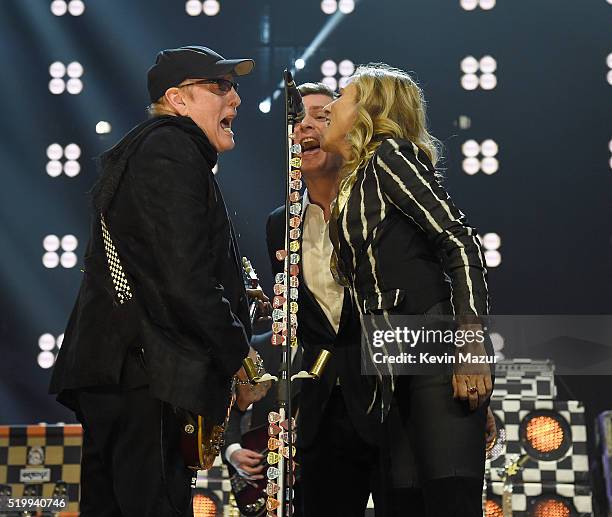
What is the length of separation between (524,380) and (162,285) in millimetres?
2495

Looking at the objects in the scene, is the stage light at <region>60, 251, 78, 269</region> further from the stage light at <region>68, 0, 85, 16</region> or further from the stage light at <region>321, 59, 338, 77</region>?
the stage light at <region>321, 59, 338, 77</region>

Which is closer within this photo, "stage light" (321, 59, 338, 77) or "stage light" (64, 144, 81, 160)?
"stage light" (321, 59, 338, 77)

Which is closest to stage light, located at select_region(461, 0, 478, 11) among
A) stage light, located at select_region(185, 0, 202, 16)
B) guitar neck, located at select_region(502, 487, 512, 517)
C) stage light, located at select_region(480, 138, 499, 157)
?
stage light, located at select_region(480, 138, 499, 157)

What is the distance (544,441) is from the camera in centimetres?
414

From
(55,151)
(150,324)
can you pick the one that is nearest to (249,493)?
(150,324)

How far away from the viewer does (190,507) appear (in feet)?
7.59

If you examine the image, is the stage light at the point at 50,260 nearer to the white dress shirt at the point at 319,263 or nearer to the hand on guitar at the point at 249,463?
the hand on guitar at the point at 249,463

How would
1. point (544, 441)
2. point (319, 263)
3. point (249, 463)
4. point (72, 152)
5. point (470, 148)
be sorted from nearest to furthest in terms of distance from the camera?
1. point (319, 263)
2. point (249, 463)
3. point (544, 441)
4. point (470, 148)
5. point (72, 152)

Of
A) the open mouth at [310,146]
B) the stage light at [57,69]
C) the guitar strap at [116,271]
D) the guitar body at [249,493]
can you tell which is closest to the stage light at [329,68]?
the stage light at [57,69]

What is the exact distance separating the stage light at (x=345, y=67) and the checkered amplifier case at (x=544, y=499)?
2388 millimetres

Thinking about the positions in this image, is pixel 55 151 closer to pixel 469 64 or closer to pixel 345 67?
pixel 345 67

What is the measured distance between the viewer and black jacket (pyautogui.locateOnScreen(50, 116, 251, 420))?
2207 millimetres

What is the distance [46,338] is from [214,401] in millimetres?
3482

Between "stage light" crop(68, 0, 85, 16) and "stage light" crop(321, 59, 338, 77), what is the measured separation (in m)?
1.41
